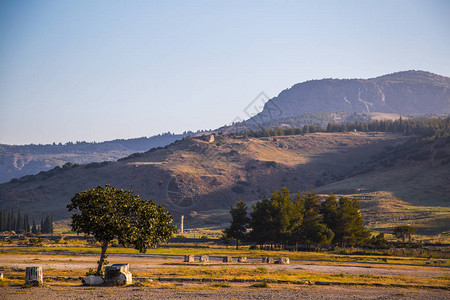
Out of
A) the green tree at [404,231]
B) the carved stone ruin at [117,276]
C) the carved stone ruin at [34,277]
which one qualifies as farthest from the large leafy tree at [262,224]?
the carved stone ruin at [34,277]

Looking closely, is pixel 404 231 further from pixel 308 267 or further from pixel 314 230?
pixel 308 267

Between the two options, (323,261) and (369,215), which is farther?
(369,215)

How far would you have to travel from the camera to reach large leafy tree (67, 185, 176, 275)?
35969mm

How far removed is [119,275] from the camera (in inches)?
1358

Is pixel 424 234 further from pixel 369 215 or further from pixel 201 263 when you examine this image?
pixel 201 263

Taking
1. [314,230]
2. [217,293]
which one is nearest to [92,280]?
[217,293]

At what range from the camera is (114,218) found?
3606cm

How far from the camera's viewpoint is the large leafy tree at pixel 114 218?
118ft

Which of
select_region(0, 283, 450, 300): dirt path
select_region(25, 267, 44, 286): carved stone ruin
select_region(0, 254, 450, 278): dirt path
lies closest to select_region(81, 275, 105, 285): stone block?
select_region(0, 283, 450, 300): dirt path

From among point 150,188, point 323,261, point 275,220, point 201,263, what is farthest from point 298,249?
point 150,188

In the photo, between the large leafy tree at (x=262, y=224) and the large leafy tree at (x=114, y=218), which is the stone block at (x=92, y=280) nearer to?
the large leafy tree at (x=114, y=218)

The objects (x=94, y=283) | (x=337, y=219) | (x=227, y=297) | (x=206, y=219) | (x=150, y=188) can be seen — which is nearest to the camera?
(x=227, y=297)

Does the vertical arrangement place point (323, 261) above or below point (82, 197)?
below

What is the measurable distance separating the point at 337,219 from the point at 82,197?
5245cm
